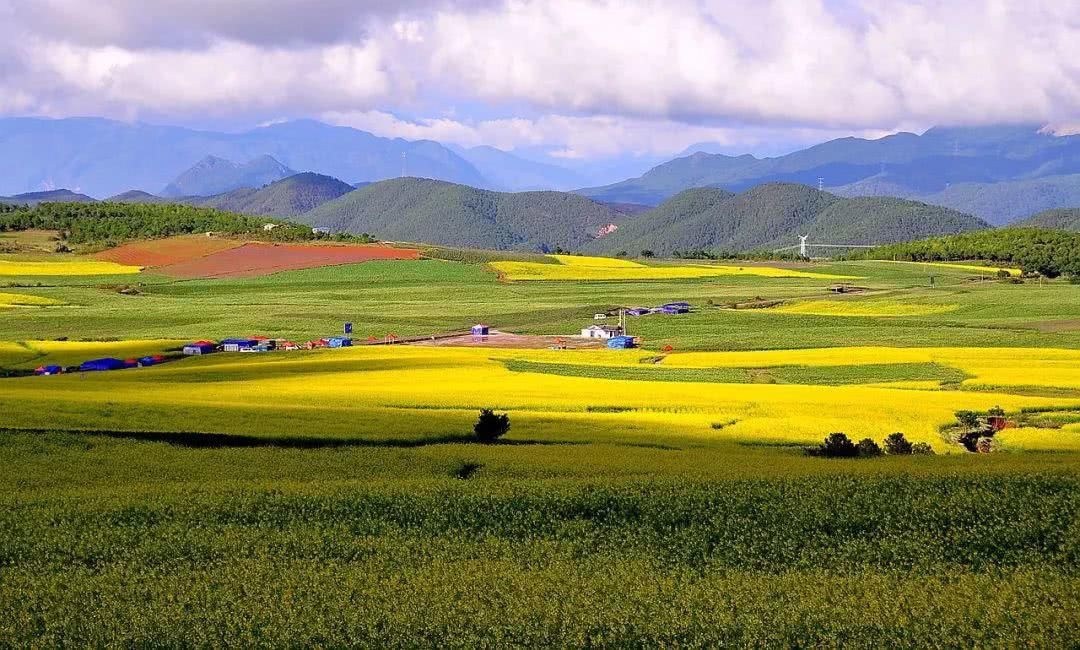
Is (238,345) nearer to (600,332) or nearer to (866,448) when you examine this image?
(600,332)

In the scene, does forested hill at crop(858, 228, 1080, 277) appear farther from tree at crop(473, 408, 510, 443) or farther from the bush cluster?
tree at crop(473, 408, 510, 443)

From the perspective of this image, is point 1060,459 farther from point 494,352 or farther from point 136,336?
point 136,336

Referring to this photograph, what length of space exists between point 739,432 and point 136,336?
183 feet

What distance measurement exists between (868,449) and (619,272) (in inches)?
4687

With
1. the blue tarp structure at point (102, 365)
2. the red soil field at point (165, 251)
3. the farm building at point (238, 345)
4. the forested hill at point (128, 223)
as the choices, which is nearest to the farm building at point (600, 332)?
the farm building at point (238, 345)

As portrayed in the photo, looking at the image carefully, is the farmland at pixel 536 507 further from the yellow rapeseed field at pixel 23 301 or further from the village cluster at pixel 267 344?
the yellow rapeseed field at pixel 23 301

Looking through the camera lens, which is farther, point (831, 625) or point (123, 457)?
point (123, 457)

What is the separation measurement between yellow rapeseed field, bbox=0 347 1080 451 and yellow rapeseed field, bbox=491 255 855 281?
8214 centimetres

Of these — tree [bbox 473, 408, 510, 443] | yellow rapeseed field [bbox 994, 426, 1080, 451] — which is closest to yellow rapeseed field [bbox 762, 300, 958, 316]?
yellow rapeseed field [bbox 994, 426, 1080, 451]

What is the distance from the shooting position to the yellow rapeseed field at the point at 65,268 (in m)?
132

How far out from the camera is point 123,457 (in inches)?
1169

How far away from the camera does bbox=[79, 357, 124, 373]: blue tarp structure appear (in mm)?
58812

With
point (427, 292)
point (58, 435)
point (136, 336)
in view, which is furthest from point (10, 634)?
point (427, 292)

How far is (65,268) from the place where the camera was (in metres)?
135
